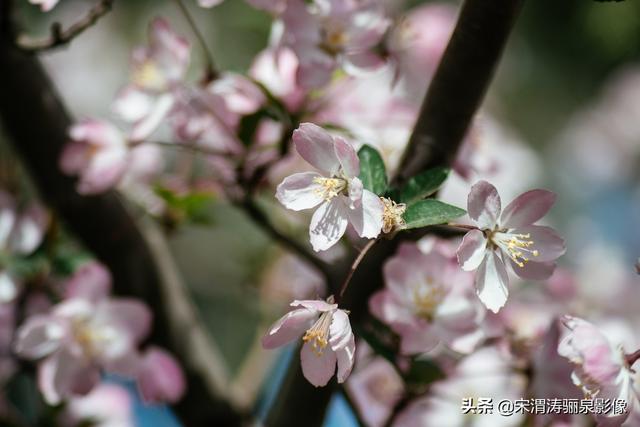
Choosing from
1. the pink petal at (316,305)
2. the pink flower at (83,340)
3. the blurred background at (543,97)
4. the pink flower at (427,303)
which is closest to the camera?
the pink petal at (316,305)

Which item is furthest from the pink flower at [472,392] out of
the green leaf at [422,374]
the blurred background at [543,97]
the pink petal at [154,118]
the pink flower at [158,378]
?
the blurred background at [543,97]

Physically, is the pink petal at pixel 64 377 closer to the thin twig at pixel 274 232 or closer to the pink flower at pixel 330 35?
the thin twig at pixel 274 232

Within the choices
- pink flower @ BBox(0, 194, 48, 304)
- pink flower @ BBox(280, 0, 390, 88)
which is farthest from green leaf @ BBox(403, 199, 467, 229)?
pink flower @ BBox(0, 194, 48, 304)

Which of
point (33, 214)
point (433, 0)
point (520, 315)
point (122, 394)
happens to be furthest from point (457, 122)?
point (433, 0)

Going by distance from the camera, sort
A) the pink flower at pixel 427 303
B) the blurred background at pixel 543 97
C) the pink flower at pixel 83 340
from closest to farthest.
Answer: the pink flower at pixel 427 303, the pink flower at pixel 83 340, the blurred background at pixel 543 97

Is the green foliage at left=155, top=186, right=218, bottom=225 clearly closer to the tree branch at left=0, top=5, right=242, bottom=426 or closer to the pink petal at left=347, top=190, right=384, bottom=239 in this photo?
the tree branch at left=0, top=5, right=242, bottom=426

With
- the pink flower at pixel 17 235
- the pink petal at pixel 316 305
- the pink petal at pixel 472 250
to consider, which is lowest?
the pink flower at pixel 17 235

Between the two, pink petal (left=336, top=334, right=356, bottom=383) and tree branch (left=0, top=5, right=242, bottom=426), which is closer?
pink petal (left=336, top=334, right=356, bottom=383)
